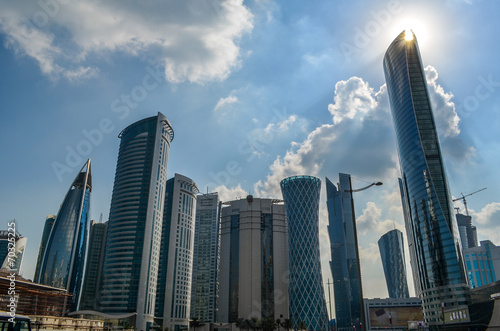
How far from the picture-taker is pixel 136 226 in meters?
178

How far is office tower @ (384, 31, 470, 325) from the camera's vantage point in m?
139

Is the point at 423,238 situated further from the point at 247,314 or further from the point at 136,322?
the point at 136,322

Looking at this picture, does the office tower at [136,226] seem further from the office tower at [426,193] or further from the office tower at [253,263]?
the office tower at [426,193]

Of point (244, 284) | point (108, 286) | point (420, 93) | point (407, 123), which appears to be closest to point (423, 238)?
point (407, 123)

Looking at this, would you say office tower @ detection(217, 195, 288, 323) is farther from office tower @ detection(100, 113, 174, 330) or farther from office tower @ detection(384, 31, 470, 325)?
office tower @ detection(384, 31, 470, 325)

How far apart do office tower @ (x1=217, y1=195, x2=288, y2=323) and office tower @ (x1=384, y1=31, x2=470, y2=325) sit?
6364 cm

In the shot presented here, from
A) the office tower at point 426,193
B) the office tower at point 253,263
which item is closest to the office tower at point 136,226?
the office tower at point 253,263

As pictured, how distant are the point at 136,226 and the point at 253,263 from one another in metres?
58.8

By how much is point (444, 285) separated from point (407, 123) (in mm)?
64396

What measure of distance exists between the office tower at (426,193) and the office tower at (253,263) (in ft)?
209

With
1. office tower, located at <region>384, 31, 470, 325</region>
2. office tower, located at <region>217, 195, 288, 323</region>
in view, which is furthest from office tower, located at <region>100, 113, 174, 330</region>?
office tower, located at <region>384, 31, 470, 325</region>

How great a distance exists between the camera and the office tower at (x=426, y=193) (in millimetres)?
139125

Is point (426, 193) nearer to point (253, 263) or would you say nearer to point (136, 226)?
point (253, 263)

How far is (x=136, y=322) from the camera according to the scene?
162500 millimetres
